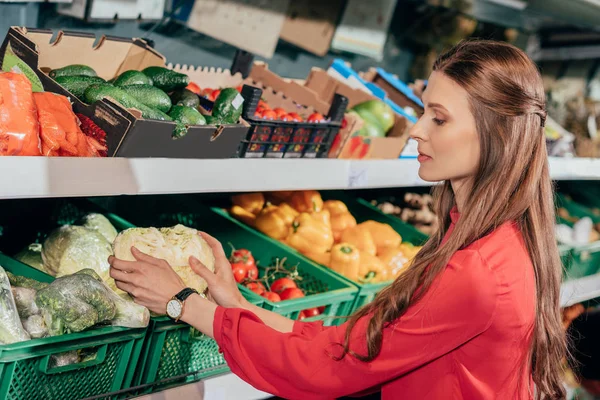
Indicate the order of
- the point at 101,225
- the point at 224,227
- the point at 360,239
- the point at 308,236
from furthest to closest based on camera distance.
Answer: the point at 360,239 < the point at 308,236 < the point at 224,227 < the point at 101,225

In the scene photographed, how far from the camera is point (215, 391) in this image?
2068 mm

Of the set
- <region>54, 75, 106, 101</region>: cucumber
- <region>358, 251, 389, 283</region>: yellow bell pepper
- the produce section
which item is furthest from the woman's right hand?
<region>358, 251, 389, 283</region>: yellow bell pepper

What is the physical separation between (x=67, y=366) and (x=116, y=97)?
2.41 ft

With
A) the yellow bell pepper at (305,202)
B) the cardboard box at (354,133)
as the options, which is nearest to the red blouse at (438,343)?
the cardboard box at (354,133)

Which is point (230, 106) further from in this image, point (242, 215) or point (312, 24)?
point (312, 24)

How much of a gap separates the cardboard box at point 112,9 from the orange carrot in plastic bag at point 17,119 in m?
1.17

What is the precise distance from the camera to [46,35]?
2.10m

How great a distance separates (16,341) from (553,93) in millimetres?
4584

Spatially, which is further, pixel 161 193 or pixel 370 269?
pixel 370 269

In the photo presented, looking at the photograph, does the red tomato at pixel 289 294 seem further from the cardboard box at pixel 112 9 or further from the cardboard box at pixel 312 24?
the cardboard box at pixel 312 24

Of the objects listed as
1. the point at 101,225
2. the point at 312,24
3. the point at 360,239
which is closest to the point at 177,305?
the point at 101,225

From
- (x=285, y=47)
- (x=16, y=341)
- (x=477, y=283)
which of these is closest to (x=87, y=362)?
(x=16, y=341)

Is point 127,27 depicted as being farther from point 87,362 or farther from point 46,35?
point 87,362

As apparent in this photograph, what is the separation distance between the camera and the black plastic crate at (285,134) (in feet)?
7.38
